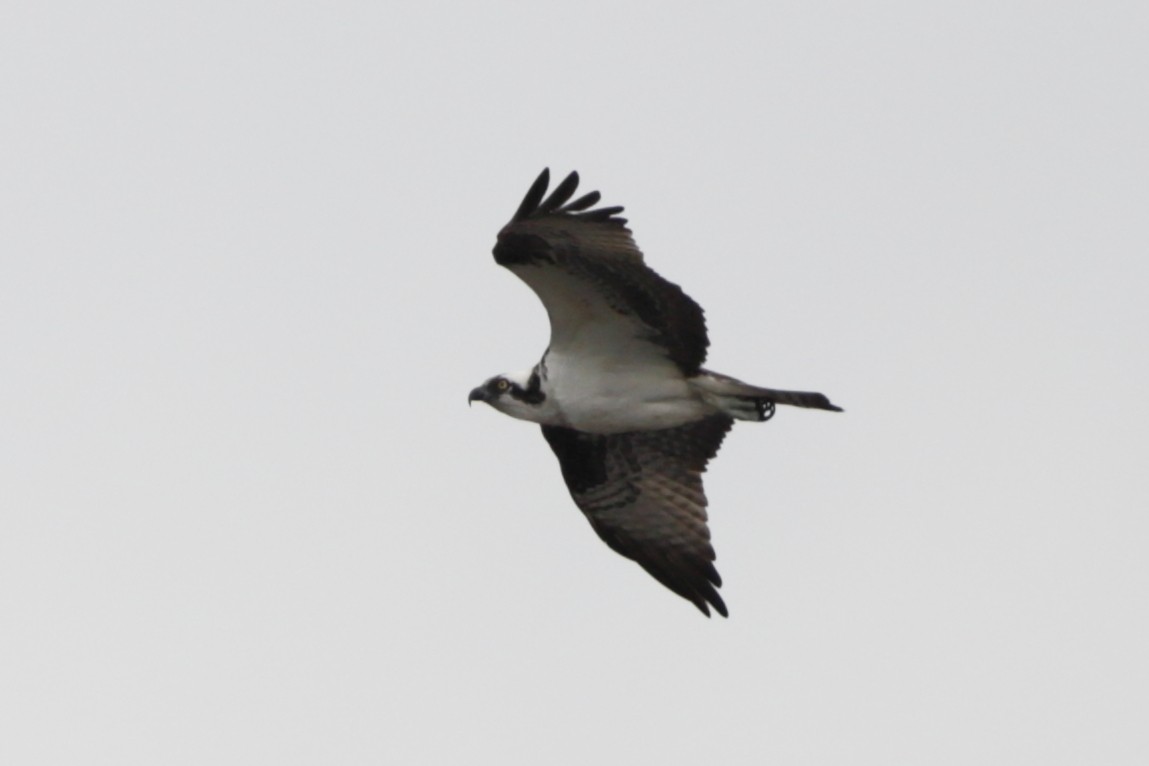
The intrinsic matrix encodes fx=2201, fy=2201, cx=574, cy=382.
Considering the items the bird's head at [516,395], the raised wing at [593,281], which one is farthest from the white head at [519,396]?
the raised wing at [593,281]

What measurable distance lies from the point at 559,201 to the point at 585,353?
1.17m

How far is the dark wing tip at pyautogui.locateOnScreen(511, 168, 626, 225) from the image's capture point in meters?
13.2

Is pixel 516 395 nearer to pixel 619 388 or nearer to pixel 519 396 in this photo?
pixel 519 396

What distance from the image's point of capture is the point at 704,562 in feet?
48.4

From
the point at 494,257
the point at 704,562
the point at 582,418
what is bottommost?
the point at 704,562

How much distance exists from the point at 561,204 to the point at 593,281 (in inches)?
20.2

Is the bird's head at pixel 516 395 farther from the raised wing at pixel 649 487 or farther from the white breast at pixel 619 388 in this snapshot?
the raised wing at pixel 649 487

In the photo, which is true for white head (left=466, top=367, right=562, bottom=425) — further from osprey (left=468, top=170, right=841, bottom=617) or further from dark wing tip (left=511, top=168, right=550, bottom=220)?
dark wing tip (left=511, top=168, right=550, bottom=220)

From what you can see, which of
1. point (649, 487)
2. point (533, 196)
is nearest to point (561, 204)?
point (533, 196)

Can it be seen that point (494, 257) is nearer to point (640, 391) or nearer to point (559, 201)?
point (559, 201)

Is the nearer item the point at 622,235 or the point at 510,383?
the point at 622,235

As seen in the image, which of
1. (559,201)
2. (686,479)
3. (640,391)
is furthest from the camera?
(686,479)

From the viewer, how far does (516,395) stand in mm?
14180

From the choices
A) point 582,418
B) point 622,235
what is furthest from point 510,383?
point 622,235
